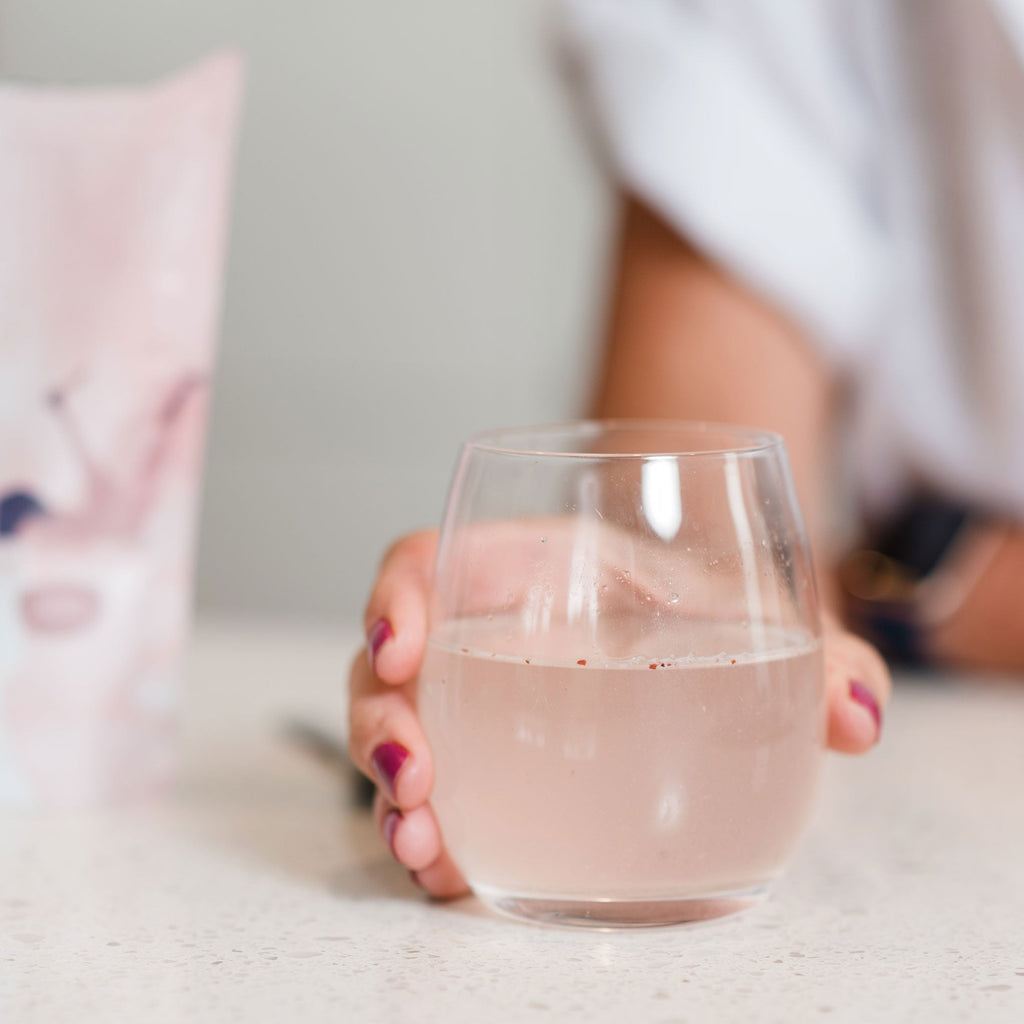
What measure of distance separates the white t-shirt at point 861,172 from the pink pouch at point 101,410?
0.36 m

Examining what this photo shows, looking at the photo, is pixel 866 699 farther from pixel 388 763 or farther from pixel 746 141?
pixel 746 141

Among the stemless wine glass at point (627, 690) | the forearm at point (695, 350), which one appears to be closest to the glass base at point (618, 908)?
the stemless wine glass at point (627, 690)

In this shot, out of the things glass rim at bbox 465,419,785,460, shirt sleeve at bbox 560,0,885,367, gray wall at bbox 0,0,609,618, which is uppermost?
shirt sleeve at bbox 560,0,885,367

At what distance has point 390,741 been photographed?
14.7 inches

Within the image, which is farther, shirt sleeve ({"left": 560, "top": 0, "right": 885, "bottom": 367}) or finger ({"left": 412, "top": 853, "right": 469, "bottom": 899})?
shirt sleeve ({"left": 560, "top": 0, "right": 885, "bottom": 367})

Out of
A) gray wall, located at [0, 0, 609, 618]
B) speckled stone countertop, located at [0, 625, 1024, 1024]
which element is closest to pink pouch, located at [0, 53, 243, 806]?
speckled stone countertop, located at [0, 625, 1024, 1024]

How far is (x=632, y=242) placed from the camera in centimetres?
85

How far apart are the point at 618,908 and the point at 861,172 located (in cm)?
63

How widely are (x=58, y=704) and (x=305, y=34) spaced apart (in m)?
1.90

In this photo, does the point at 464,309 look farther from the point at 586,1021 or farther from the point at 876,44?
the point at 586,1021

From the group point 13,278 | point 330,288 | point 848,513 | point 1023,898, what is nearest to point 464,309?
point 330,288

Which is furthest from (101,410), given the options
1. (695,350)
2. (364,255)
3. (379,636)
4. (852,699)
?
(364,255)

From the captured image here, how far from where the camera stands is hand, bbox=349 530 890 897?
37 cm

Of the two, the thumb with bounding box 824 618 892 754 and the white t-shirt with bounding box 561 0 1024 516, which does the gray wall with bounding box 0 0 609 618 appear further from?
the thumb with bounding box 824 618 892 754
